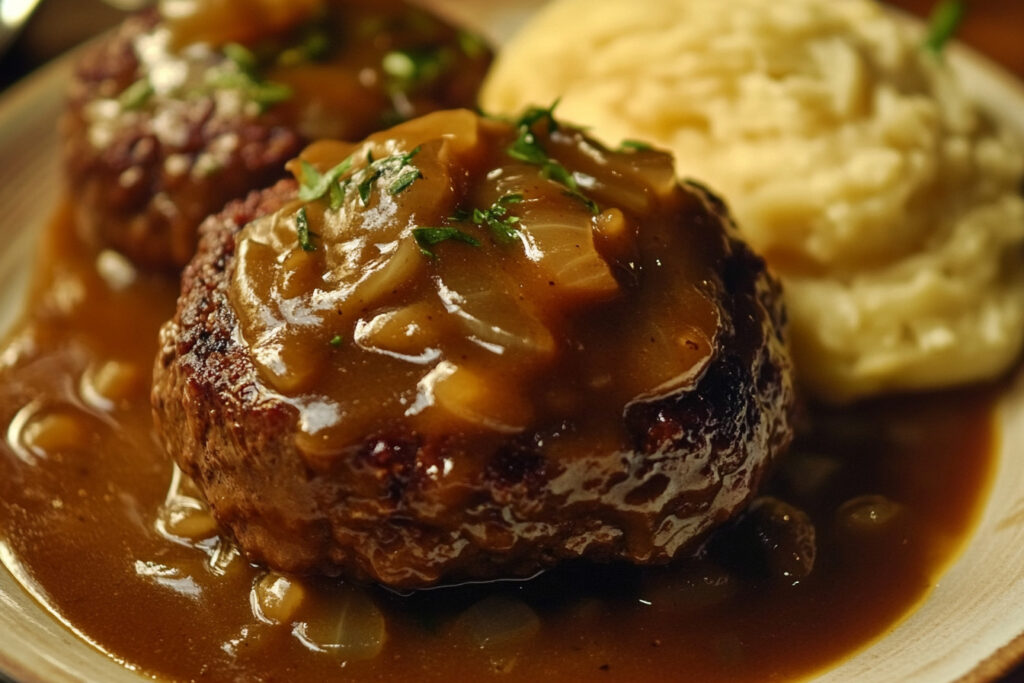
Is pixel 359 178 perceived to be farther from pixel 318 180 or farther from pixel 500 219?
pixel 500 219

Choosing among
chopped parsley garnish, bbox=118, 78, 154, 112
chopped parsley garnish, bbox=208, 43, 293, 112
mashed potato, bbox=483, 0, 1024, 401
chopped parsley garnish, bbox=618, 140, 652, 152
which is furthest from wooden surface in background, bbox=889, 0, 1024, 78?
chopped parsley garnish, bbox=118, 78, 154, 112

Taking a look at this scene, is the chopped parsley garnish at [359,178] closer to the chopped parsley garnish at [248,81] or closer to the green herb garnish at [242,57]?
the chopped parsley garnish at [248,81]

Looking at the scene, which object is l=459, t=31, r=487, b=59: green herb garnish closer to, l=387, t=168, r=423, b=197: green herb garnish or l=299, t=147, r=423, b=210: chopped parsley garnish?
l=299, t=147, r=423, b=210: chopped parsley garnish

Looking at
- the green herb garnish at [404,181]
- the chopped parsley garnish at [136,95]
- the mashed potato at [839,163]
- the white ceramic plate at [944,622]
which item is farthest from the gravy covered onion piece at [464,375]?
the chopped parsley garnish at [136,95]

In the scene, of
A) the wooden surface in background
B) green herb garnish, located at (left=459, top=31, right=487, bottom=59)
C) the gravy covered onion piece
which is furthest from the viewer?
the wooden surface in background

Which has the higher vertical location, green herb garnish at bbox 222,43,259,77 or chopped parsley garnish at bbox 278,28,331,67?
green herb garnish at bbox 222,43,259,77

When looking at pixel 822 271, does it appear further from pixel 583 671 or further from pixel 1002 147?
pixel 583 671

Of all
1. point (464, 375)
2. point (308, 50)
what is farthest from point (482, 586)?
point (308, 50)
